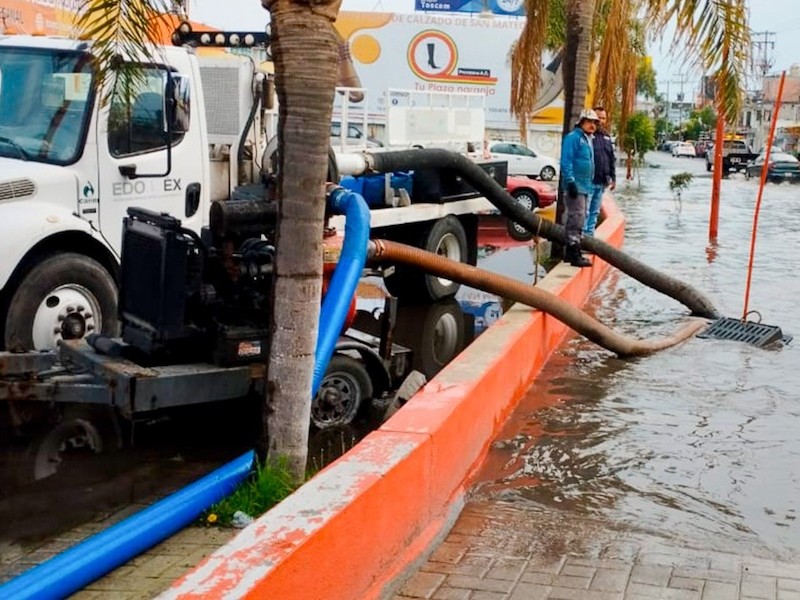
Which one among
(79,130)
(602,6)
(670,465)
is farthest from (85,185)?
(602,6)

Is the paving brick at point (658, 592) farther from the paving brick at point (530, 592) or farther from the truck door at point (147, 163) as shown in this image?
the truck door at point (147, 163)

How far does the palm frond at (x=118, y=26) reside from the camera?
482 centimetres

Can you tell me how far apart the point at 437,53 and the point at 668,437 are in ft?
116

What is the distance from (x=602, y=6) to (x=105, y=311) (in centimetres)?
1637

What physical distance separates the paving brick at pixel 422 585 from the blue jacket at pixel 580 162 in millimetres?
7643

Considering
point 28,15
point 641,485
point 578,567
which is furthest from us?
point 28,15

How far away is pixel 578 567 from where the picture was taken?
4961mm

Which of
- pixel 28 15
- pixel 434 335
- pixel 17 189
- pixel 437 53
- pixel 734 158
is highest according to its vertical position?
pixel 437 53

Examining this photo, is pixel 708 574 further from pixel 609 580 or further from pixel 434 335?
pixel 434 335

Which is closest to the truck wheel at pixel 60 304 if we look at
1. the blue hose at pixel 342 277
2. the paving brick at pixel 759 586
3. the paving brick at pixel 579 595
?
the blue hose at pixel 342 277

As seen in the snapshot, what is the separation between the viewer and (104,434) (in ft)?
23.6

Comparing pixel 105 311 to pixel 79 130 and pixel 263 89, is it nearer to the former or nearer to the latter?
pixel 79 130

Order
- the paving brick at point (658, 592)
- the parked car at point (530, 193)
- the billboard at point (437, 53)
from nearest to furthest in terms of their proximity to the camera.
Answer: the paving brick at point (658, 592) → the parked car at point (530, 193) → the billboard at point (437, 53)

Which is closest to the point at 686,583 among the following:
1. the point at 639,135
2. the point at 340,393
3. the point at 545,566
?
the point at 545,566
